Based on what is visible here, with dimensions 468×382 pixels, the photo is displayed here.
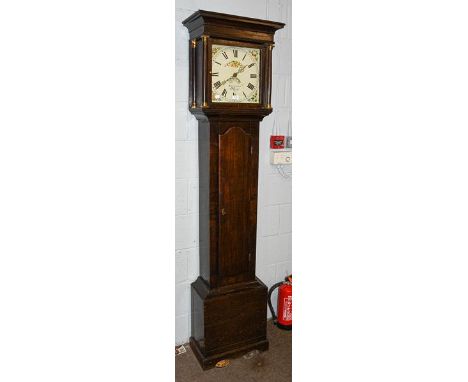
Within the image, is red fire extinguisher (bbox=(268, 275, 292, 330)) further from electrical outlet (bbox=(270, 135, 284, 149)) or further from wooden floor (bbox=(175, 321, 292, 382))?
electrical outlet (bbox=(270, 135, 284, 149))

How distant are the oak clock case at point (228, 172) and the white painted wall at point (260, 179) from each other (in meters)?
0.06

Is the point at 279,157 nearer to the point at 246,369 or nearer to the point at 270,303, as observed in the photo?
the point at 270,303

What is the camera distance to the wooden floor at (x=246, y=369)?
2275 millimetres

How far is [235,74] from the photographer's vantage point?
2258mm

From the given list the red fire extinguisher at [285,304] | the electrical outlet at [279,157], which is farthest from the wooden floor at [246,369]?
the electrical outlet at [279,157]

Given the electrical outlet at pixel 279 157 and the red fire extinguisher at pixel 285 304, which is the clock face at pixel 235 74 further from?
the red fire extinguisher at pixel 285 304

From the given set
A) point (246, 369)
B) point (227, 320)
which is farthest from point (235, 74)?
point (246, 369)

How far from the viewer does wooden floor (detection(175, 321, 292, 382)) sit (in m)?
2.28

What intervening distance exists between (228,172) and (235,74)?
54 centimetres

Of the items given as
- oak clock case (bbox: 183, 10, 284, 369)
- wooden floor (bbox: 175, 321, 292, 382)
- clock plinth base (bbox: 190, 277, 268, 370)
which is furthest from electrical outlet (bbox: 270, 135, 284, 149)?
wooden floor (bbox: 175, 321, 292, 382)
